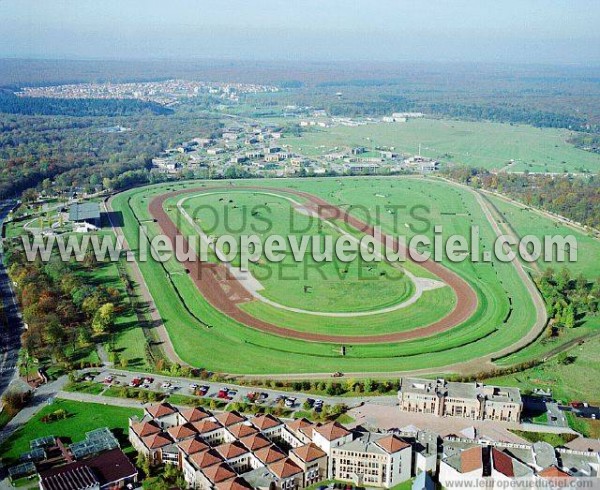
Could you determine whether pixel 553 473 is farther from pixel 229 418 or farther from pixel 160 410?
pixel 160 410

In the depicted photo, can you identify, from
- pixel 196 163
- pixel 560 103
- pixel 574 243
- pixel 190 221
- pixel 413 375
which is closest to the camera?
pixel 413 375

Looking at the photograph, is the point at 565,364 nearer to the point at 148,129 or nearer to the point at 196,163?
the point at 196,163

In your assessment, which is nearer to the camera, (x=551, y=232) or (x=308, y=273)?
(x=308, y=273)

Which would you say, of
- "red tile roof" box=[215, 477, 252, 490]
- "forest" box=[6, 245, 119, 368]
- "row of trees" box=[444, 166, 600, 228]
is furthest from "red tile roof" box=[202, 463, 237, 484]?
"row of trees" box=[444, 166, 600, 228]

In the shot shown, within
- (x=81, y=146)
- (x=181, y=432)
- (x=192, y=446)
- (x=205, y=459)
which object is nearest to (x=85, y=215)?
(x=181, y=432)

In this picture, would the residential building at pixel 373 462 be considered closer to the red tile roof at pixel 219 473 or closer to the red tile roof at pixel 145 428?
the red tile roof at pixel 219 473

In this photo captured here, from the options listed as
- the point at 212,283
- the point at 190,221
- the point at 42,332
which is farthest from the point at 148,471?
the point at 190,221

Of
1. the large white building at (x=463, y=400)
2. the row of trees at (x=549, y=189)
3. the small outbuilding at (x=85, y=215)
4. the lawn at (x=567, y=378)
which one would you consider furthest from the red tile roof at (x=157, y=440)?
the row of trees at (x=549, y=189)
